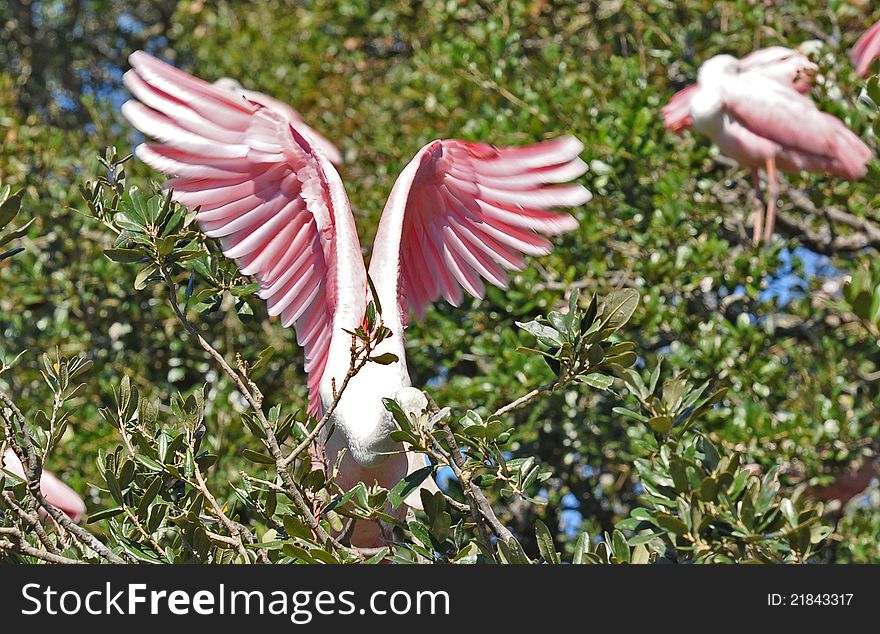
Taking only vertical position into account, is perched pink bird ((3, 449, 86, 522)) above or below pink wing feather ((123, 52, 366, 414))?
below

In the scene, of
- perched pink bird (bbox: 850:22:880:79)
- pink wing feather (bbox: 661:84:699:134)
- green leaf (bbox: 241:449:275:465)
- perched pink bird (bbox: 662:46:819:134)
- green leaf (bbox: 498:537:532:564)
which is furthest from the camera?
pink wing feather (bbox: 661:84:699:134)

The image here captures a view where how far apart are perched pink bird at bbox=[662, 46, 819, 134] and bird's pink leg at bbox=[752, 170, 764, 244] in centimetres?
35

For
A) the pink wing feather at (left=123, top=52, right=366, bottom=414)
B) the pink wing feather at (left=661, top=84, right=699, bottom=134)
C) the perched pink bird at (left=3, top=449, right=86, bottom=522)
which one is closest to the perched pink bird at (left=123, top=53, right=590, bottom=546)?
the pink wing feather at (left=123, top=52, right=366, bottom=414)

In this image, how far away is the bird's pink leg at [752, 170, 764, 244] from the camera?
399 cm

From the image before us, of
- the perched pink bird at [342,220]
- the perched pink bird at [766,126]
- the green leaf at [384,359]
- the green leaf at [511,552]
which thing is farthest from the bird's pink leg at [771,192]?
the green leaf at [511,552]

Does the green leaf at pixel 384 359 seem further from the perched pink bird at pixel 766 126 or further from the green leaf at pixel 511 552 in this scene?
the perched pink bird at pixel 766 126

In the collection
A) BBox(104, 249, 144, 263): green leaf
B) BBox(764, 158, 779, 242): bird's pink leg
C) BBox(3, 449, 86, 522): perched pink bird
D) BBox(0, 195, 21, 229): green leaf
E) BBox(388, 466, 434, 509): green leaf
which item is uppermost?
BBox(0, 195, 21, 229): green leaf

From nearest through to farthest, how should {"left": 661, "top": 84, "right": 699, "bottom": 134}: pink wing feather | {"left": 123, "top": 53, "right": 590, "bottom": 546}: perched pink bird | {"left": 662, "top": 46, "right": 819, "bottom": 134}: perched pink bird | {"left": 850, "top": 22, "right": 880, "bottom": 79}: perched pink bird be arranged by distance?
1. {"left": 123, "top": 53, "right": 590, "bottom": 546}: perched pink bird
2. {"left": 850, "top": 22, "right": 880, "bottom": 79}: perched pink bird
3. {"left": 662, "top": 46, "right": 819, "bottom": 134}: perched pink bird
4. {"left": 661, "top": 84, "right": 699, "bottom": 134}: pink wing feather

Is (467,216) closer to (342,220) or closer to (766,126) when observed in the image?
(342,220)

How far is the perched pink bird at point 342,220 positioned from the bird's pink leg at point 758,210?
4.42 ft

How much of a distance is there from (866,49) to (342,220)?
7.92 feet

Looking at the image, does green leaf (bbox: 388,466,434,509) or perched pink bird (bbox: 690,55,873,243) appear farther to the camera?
perched pink bird (bbox: 690,55,873,243)

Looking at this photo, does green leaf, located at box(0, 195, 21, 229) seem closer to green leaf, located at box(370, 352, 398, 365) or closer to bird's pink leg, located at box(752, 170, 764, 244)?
green leaf, located at box(370, 352, 398, 365)
